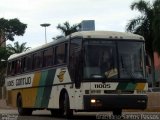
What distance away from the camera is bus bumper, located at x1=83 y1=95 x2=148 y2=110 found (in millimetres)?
17484

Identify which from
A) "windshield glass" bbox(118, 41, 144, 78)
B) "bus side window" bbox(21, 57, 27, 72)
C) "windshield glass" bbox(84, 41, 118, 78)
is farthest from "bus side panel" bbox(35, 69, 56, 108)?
"windshield glass" bbox(118, 41, 144, 78)

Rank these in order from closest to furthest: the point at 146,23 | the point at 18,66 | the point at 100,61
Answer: the point at 100,61
the point at 18,66
the point at 146,23

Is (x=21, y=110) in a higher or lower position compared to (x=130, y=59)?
lower

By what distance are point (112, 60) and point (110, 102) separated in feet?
4.76

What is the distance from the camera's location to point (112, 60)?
58.7 feet

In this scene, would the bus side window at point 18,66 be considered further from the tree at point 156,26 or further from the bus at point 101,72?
the tree at point 156,26

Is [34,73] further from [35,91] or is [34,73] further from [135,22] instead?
[135,22]

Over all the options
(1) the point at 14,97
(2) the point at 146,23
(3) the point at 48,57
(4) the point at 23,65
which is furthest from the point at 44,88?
(2) the point at 146,23

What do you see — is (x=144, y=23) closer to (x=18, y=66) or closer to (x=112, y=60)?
(x=18, y=66)

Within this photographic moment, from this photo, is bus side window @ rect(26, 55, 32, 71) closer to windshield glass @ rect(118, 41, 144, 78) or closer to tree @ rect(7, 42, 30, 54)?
windshield glass @ rect(118, 41, 144, 78)

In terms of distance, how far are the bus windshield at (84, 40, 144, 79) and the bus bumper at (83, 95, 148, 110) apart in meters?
0.67

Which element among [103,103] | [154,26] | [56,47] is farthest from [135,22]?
[103,103]

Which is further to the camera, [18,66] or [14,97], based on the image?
[14,97]

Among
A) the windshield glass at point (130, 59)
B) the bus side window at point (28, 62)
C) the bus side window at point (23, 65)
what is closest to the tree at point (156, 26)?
the bus side window at point (23, 65)
